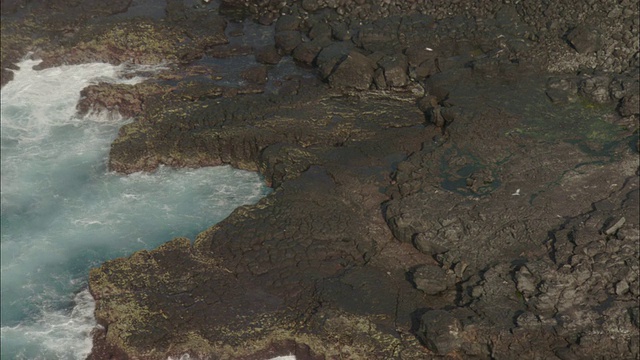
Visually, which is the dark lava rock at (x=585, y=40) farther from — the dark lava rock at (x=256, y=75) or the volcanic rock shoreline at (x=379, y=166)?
the dark lava rock at (x=256, y=75)

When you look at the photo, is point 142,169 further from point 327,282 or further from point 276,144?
point 327,282

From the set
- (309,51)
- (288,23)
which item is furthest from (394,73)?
(288,23)

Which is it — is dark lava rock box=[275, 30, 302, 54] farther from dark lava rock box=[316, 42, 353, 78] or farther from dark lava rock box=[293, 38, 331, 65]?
dark lava rock box=[316, 42, 353, 78]

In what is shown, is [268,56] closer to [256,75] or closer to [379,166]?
[256,75]

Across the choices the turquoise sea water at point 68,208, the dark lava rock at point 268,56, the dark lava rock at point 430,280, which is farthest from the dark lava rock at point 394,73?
the dark lava rock at point 430,280

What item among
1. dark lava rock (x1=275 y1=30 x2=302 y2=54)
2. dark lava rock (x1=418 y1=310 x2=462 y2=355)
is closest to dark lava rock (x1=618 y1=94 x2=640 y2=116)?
dark lava rock (x1=418 y1=310 x2=462 y2=355)
